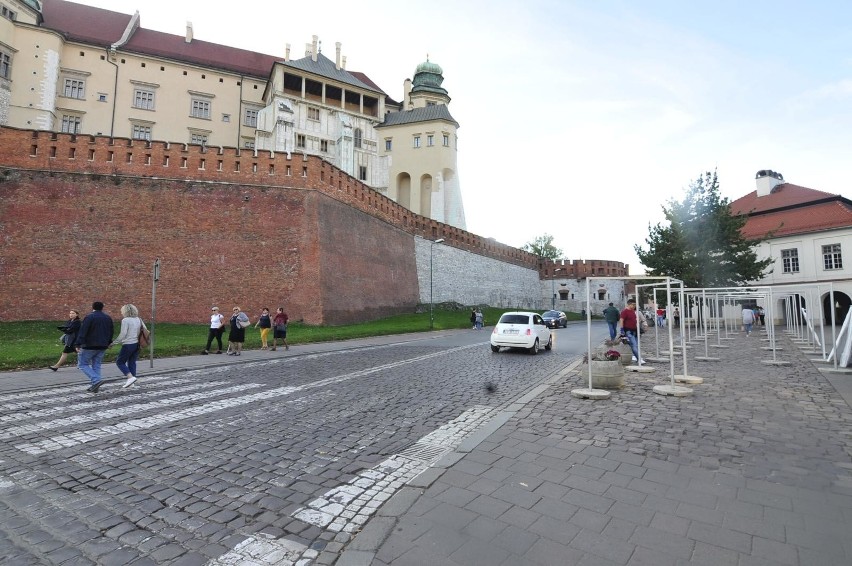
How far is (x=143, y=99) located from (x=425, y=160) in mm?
30463

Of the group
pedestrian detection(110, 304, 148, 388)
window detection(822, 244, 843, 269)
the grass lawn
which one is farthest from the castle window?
window detection(822, 244, 843, 269)

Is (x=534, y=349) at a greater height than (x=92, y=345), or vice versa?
(x=92, y=345)

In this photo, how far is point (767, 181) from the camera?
43.5 meters

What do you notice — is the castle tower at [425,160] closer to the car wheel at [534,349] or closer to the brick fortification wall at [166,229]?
the brick fortification wall at [166,229]

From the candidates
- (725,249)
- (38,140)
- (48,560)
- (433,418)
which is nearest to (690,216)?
(725,249)

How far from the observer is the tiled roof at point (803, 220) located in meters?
36.4

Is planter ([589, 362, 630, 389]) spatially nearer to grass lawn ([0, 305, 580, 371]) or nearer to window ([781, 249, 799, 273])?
grass lawn ([0, 305, 580, 371])

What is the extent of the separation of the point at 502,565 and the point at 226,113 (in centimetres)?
5694

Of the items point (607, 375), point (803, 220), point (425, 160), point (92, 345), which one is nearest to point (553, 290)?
point (425, 160)

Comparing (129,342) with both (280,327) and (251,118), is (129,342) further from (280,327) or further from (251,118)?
(251,118)

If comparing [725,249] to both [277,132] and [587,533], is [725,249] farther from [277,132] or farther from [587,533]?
[277,132]

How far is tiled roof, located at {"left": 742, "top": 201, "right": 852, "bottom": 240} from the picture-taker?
36.4 metres

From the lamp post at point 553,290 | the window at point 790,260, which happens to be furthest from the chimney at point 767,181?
the lamp post at point 553,290

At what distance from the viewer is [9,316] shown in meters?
22.8
